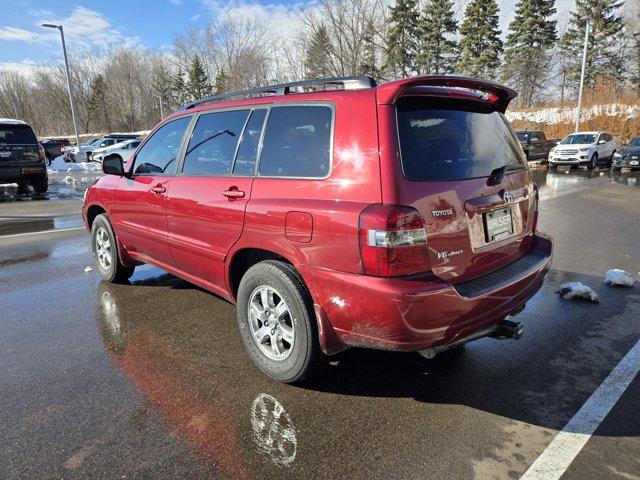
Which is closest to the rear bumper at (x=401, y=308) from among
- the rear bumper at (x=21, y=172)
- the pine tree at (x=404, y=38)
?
the rear bumper at (x=21, y=172)

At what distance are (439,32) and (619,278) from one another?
45.9m

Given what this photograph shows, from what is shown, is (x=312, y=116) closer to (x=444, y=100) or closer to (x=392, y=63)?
(x=444, y=100)

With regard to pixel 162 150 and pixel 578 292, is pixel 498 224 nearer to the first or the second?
pixel 578 292

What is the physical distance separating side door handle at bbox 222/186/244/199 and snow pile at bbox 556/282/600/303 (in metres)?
3.46

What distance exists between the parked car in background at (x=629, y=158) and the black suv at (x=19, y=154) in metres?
21.0

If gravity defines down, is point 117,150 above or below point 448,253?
above

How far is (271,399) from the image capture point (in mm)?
2947

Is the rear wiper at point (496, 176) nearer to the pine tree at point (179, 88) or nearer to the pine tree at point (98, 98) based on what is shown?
the pine tree at point (179, 88)

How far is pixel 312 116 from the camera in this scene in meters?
2.95

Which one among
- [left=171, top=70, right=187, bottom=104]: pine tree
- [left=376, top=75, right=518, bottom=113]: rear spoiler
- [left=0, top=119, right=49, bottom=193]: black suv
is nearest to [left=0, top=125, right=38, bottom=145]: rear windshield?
[left=0, top=119, right=49, bottom=193]: black suv

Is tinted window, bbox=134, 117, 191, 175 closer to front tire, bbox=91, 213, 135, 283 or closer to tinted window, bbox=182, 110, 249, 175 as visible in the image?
tinted window, bbox=182, 110, 249, 175

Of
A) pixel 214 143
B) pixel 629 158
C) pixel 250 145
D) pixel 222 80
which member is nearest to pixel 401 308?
pixel 250 145

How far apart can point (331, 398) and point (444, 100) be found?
205 centimetres

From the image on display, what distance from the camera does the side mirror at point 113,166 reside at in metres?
4.69
